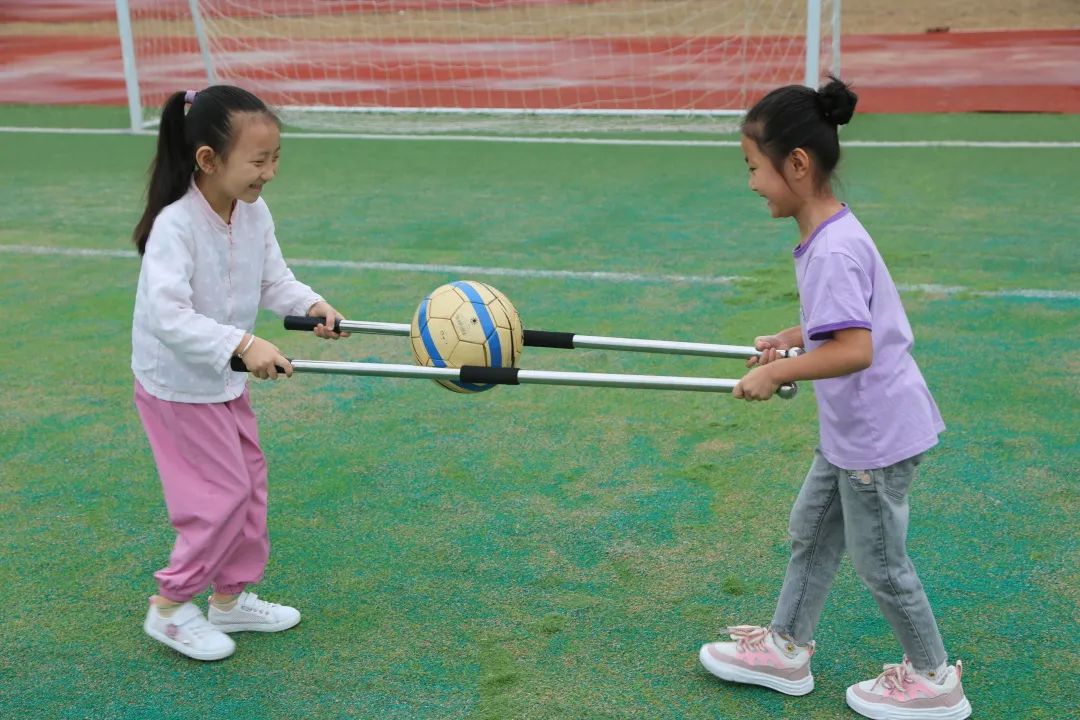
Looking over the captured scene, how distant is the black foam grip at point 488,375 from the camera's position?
2992 mm

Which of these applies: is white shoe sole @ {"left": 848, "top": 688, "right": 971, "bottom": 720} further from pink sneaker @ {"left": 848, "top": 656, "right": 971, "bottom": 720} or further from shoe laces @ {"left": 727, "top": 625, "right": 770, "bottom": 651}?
shoe laces @ {"left": 727, "top": 625, "right": 770, "bottom": 651}

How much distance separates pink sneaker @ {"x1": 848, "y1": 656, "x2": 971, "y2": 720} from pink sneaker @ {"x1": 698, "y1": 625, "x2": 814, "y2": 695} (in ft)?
0.54

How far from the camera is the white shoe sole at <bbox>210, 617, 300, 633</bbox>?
3562 millimetres

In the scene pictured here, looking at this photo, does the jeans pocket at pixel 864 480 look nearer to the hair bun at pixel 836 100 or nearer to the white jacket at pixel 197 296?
the hair bun at pixel 836 100

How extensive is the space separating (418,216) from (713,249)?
222 centimetres

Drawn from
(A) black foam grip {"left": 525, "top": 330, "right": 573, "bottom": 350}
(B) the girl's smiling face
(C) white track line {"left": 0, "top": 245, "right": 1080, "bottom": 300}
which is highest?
(B) the girl's smiling face

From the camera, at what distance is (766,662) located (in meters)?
3.18

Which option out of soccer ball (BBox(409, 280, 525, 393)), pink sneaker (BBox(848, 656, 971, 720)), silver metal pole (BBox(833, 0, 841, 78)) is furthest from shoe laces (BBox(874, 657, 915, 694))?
silver metal pole (BBox(833, 0, 841, 78))

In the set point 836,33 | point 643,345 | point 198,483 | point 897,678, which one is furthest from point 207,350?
point 836,33

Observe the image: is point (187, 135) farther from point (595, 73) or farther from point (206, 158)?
point (595, 73)

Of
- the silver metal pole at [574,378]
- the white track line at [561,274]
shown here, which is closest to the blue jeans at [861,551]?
the silver metal pole at [574,378]

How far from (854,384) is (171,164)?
5.97 feet

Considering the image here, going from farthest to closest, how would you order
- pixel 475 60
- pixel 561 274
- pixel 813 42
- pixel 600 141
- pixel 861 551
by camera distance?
1. pixel 475 60
2. pixel 600 141
3. pixel 813 42
4. pixel 561 274
5. pixel 861 551

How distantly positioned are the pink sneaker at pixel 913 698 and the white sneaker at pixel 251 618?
62.1 inches
